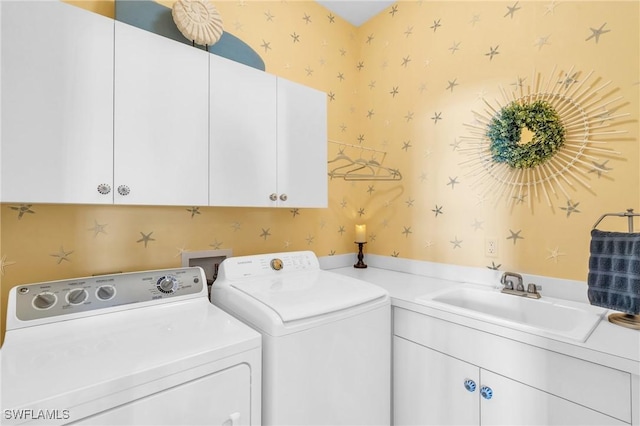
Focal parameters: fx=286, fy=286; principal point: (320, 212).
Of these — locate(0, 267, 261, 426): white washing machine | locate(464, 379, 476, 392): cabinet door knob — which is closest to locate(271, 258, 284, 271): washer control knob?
locate(0, 267, 261, 426): white washing machine

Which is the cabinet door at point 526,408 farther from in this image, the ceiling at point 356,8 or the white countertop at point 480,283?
the ceiling at point 356,8

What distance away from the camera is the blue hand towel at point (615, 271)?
1.07 m

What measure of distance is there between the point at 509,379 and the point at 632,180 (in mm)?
1030

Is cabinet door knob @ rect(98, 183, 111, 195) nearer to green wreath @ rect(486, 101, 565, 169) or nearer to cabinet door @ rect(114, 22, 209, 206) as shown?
cabinet door @ rect(114, 22, 209, 206)

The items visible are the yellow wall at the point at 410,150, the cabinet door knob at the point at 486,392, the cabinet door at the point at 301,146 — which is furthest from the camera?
the cabinet door at the point at 301,146

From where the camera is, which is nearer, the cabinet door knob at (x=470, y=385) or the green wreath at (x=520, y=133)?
the cabinet door knob at (x=470, y=385)

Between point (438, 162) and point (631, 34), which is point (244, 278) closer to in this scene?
point (438, 162)

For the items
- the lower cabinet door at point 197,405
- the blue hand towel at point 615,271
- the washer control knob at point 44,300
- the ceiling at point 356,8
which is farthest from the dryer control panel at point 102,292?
the ceiling at point 356,8

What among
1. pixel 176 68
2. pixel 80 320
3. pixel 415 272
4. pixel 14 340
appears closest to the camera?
pixel 14 340

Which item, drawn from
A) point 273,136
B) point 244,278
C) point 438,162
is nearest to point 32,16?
point 273,136

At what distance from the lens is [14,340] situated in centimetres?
93

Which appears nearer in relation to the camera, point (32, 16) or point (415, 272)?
point (32, 16)

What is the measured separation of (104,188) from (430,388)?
164cm

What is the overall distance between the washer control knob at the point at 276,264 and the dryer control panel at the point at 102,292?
0.40 metres
